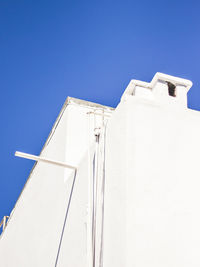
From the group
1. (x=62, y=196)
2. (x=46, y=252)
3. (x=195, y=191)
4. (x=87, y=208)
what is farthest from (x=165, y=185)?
(x=46, y=252)

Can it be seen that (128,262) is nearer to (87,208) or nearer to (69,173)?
(87,208)

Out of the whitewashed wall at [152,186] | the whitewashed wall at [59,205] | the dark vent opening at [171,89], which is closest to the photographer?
the whitewashed wall at [152,186]

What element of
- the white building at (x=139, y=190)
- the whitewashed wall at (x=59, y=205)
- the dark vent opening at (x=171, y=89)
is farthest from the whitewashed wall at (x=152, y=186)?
the whitewashed wall at (x=59, y=205)

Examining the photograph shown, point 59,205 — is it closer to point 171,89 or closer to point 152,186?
point 171,89

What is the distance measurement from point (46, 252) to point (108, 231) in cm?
257

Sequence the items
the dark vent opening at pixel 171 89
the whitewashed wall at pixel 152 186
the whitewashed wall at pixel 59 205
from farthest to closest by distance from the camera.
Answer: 1. the dark vent opening at pixel 171 89
2. the whitewashed wall at pixel 59 205
3. the whitewashed wall at pixel 152 186

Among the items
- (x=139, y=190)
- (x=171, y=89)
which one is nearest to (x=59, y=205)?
(x=171, y=89)

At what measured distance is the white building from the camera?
13.3 feet

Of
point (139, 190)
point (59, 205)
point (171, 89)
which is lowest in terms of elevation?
point (139, 190)

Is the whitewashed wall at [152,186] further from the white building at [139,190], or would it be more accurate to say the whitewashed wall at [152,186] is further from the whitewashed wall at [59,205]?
the whitewashed wall at [59,205]

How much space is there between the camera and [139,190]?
168 inches

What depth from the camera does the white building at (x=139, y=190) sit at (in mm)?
4066

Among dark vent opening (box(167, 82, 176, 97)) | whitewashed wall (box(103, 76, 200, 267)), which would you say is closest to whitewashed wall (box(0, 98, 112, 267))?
whitewashed wall (box(103, 76, 200, 267))

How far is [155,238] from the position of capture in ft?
13.3
